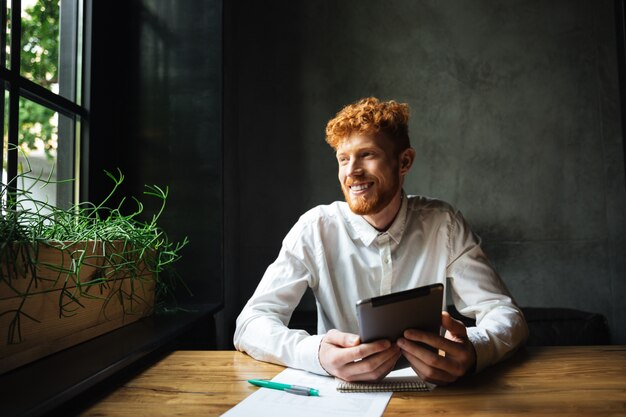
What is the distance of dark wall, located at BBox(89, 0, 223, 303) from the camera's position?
2.16 m

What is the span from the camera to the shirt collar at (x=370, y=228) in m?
1.74

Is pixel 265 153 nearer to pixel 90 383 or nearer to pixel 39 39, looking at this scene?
pixel 39 39

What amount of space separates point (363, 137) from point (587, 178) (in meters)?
1.81

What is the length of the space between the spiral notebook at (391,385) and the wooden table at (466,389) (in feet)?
0.10

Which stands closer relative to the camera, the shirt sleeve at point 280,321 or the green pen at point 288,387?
the green pen at point 288,387

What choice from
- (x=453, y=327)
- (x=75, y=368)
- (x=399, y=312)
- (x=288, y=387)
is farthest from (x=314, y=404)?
(x=75, y=368)

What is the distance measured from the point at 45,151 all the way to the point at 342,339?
3.95ft

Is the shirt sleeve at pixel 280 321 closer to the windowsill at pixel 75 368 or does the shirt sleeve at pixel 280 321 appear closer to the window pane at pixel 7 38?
the windowsill at pixel 75 368

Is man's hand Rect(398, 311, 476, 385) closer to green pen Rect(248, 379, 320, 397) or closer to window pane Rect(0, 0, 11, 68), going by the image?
green pen Rect(248, 379, 320, 397)

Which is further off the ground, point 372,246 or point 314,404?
point 372,246

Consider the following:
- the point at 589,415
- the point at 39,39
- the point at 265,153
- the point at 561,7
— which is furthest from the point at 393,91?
the point at 589,415

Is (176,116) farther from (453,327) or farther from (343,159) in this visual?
(453,327)

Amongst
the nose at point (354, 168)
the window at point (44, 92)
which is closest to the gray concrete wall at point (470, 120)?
the window at point (44, 92)

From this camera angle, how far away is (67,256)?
1190 millimetres
